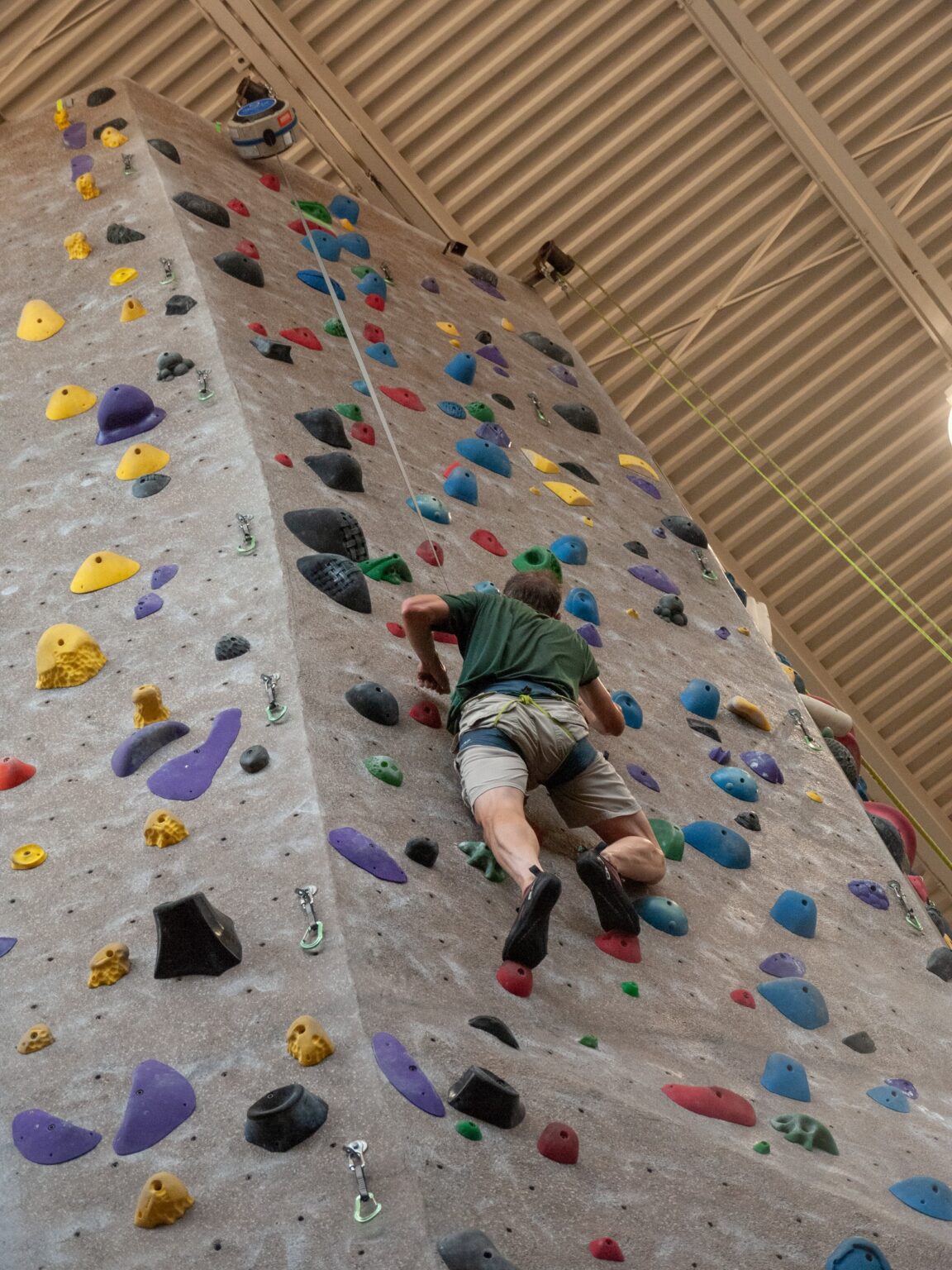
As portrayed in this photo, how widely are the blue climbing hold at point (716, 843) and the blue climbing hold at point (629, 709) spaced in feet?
1.24

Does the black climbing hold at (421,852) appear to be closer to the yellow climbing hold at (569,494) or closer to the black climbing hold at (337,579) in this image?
the black climbing hold at (337,579)

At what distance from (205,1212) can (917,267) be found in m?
6.42

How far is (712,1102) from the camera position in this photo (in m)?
2.79

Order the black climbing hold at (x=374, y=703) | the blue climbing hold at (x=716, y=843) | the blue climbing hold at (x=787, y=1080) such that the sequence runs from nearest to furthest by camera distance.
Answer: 1. the blue climbing hold at (x=787, y=1080)
2. the black climbing hold at (x=374, y=703)
3. the blue climbing hold at (x=716, y=843)

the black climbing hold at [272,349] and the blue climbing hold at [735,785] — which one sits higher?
the black climbing hold at [272,349]

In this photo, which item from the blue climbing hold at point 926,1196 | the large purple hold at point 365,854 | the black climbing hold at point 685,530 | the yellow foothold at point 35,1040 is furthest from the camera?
the black climbing hold at point 685,530

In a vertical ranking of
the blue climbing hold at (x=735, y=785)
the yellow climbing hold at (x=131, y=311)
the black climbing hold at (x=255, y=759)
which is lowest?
the blue climbing hold at (x=735, y=785)

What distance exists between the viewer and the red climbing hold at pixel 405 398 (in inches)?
193

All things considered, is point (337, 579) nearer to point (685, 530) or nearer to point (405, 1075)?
point (405, 1075)

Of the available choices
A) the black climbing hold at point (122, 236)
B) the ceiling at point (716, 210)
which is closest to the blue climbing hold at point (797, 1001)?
the black climbing hold at point (122, 236)

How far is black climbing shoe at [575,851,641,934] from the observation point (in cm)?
305

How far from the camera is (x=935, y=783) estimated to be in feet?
29.5

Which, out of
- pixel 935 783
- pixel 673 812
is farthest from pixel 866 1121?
pixel 935 783

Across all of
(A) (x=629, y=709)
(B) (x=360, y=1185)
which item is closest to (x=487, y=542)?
(A) (x=629, y=709)
